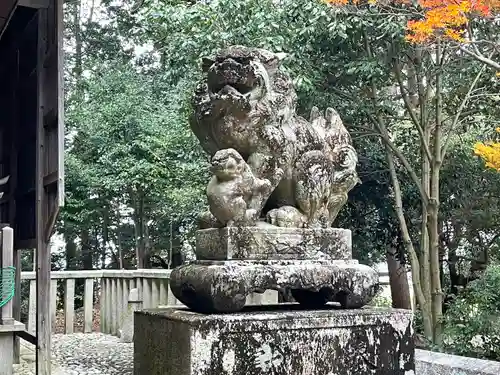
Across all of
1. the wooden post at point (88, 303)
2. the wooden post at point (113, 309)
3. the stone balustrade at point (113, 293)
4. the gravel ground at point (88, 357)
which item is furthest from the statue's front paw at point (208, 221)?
the wooden post at point (88, 303)

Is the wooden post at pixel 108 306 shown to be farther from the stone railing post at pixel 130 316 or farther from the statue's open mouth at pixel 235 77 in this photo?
the statue's open mouth at pixel 235 77

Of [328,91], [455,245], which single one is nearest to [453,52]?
[328,91]

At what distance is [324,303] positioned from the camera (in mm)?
2559

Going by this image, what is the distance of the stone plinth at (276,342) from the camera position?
209 cm

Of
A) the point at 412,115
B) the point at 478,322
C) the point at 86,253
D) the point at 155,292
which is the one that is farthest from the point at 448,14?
the point at 86,253

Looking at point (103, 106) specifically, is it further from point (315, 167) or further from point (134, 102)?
point (315, 167)

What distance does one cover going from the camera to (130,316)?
736 cm

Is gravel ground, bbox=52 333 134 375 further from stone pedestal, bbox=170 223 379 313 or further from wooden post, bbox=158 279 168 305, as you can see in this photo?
stone pedestal, bbox=170 223 379 313

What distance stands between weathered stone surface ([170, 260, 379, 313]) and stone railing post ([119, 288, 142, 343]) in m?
4.74

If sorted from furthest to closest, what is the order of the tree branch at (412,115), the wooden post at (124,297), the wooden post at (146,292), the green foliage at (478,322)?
the wooden post at (124,297)
the wooden post at (146,292)
the tree branch at (412,115)
the green foliage at (478,322)

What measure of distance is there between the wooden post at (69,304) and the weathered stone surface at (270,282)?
635 centimetres

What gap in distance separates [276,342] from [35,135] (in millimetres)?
4585

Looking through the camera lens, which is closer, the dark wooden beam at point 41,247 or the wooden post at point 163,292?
the dark wooden beam at point 41,247

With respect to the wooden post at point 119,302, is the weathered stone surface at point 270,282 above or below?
above
